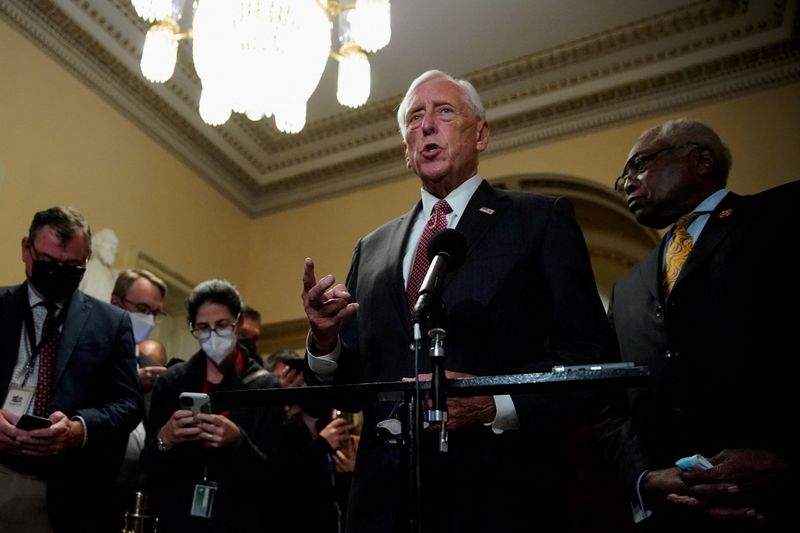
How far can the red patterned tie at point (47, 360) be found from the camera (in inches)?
103

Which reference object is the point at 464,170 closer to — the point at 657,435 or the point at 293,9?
the point at 657,435

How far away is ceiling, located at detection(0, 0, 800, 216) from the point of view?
18.3ft

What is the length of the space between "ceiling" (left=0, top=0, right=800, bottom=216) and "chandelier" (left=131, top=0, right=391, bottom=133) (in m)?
1.42

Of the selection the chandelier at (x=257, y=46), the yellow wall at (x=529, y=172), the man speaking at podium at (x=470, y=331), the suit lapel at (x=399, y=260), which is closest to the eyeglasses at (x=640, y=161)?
the man speaking at podium at (x=470, y=331)

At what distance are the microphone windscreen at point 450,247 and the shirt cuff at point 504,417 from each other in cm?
28

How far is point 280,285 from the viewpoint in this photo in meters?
7.23

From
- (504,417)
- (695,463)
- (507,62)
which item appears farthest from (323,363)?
(507,62)

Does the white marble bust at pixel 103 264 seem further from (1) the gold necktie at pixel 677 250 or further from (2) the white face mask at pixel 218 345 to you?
(1) the gold necktie at pixel 677 250

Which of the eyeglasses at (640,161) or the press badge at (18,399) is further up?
the eyeglasses at (640,161)

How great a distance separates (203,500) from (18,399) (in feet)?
2.33

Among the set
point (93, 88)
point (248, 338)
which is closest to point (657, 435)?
point (248, 338)

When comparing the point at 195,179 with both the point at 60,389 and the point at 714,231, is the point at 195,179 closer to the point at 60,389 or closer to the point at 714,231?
the point at 60,389

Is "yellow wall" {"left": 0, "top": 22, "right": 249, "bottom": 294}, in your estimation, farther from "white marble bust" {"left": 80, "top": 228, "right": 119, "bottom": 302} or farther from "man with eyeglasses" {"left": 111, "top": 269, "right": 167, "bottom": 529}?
"man with eyeglasses" {"left": 111, "top": 269, "right": 167, "bottom": 529}

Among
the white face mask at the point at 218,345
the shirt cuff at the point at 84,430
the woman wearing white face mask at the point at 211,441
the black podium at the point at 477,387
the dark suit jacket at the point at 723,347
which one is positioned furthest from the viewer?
the white face mask at the point at 218,345
